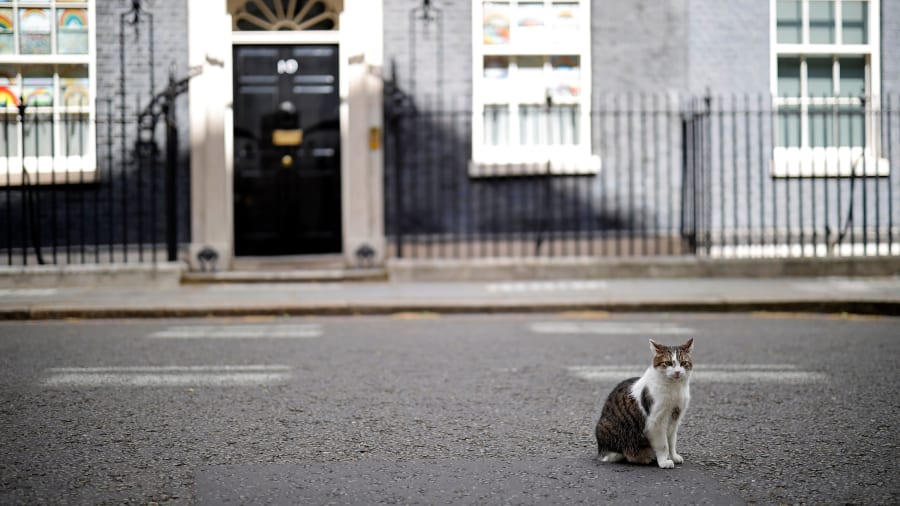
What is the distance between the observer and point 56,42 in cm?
1297

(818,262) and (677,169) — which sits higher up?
(677,169)

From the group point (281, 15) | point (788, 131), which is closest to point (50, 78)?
point (281, 15)

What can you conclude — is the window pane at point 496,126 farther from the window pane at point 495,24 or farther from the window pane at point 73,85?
the window pane at point 73,85

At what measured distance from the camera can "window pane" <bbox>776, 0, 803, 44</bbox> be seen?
44.5ft

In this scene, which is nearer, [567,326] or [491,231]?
[567,326]

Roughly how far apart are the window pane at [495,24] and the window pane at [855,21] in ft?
14.2

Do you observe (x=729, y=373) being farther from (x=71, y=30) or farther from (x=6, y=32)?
(x=6, y=32)

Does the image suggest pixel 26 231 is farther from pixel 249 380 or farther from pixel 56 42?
pixel 249 380

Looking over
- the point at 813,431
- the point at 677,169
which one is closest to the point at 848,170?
the point at 677,169

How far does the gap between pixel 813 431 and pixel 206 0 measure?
9.86 metres

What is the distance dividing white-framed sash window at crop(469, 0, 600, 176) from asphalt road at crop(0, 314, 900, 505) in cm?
470

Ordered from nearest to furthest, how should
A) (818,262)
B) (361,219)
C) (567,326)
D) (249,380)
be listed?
(249,380)
(567,326)
(818,262)
(361,219)

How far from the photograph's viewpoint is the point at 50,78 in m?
13.0

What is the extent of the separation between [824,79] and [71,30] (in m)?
9.41
